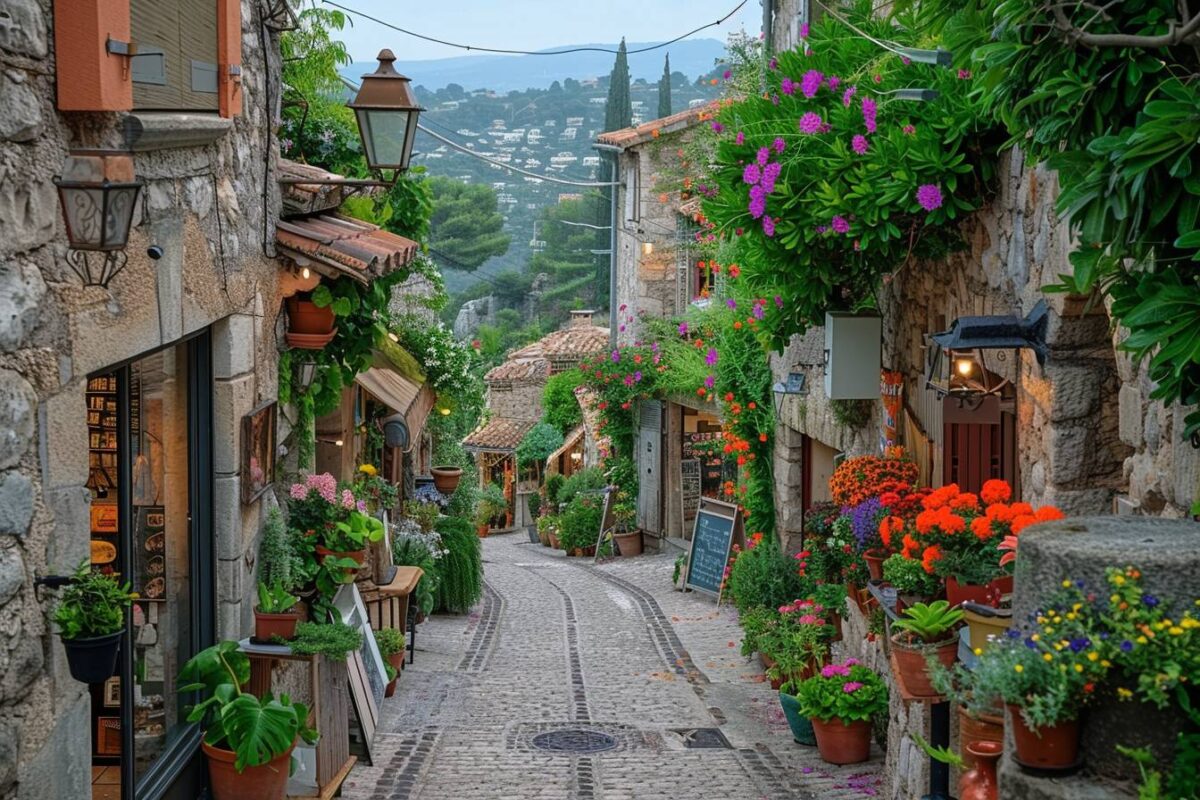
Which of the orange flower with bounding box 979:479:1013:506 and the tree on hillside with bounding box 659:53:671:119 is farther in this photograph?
the tree on hillside with bounding box 659:53:671:119

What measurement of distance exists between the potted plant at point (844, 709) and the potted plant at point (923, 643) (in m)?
2.32

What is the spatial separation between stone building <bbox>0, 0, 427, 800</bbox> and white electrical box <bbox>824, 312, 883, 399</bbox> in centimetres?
287

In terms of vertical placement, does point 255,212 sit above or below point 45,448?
above

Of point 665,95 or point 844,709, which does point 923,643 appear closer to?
point 844,709

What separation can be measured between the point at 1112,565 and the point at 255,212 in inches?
176

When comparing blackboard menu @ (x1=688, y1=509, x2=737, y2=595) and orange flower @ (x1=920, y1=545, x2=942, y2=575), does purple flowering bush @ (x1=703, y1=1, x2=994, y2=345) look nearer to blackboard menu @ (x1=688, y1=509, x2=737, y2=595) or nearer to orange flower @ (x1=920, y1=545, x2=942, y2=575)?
orange flower @ (x1=920, y1=545, x2=942, y2=575)

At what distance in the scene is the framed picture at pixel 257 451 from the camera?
20.0 feet

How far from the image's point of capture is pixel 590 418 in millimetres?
24453

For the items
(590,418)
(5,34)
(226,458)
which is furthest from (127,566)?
(590,418)

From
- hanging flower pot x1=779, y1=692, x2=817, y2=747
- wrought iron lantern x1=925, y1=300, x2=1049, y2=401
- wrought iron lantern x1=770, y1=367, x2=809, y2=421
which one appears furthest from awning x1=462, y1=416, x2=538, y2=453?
wrought iron lantern x1=925, y1=300, x2=1049, y2=401

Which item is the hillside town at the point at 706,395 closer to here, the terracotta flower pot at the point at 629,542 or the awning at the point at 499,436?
the terracotta flower pot at the point at 629,542

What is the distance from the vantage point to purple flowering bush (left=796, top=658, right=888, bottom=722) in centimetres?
761

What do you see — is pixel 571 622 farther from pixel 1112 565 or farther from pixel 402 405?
pixel 1112 565

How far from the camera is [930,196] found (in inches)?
251
